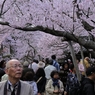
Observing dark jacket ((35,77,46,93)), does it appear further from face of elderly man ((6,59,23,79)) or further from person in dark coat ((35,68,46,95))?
face of elderly man ((6,59,23,79))

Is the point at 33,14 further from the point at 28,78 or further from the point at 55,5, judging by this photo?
the point at 28,78

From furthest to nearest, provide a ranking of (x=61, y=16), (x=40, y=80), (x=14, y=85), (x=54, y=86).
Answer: (x=61, y=16) → (x=40, y=80) → (x=54, y=86) → (x=14, y=85)

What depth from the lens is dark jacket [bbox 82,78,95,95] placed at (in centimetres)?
388

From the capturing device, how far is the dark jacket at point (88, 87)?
3885 millimetres

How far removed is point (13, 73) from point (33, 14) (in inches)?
254

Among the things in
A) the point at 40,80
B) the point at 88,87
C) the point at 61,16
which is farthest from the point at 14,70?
the point at 61,16

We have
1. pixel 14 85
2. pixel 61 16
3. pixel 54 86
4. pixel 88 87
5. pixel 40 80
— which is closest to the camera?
pixel 14 85

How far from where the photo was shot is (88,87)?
3.90m

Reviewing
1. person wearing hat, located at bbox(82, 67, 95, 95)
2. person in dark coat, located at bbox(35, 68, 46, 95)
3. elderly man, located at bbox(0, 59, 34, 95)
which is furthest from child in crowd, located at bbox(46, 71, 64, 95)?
elderly man, located at bbox(0, 59, 34, 95)

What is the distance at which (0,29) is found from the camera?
17062 mm

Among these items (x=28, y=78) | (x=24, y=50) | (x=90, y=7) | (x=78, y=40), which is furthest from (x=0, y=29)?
(x=28, y=78)

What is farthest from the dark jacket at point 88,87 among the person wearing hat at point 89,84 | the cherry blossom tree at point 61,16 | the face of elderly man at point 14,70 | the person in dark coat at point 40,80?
the cherry blossom tree at point 61,16

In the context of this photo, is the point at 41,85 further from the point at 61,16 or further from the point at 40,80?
the point at 61,16

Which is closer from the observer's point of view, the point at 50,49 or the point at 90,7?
the point at 90,7
